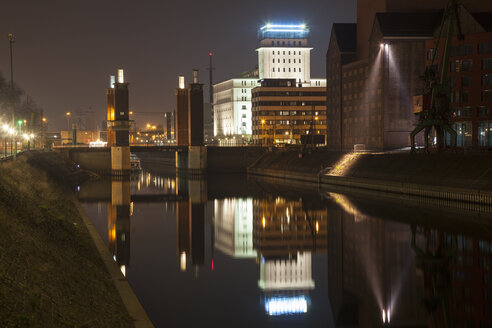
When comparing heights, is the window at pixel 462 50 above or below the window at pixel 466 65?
above

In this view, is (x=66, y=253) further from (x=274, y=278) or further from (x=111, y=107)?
(x=111, y=107)

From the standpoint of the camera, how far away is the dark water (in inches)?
869

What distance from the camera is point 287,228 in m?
44.1

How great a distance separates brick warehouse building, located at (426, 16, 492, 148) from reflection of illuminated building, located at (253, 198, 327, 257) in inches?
1102

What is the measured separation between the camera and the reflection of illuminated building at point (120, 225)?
107 ft

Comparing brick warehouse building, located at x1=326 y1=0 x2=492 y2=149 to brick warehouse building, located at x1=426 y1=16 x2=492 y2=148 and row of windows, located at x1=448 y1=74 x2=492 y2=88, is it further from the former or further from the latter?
row of windows, located at x1=448 y1=74 x2=492 y2=88

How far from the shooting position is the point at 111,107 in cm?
11219

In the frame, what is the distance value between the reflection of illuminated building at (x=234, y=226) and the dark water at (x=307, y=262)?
96mm

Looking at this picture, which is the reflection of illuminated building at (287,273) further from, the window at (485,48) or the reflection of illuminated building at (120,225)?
the window at (485,48)

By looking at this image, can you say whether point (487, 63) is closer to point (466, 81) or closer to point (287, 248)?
point (466, 81)

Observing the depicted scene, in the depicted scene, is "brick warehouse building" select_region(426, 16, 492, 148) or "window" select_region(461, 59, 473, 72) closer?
"brick warehouse building" select_region(426, 16, 492, 148)

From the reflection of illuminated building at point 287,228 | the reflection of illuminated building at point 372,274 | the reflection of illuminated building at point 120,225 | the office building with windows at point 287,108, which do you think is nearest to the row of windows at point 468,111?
the reflection of illuminated building at point 287,228

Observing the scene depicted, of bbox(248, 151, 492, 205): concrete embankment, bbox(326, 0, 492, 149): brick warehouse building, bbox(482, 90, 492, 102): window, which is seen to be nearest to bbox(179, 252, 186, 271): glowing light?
bbox(248, 151, 492, 205): concrete embankment

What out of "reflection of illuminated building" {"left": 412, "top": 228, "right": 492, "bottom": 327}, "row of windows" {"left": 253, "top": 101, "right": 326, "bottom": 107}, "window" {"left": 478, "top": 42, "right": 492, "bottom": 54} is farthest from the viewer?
"row of windows" {"left": 253, "top": 101, "right": 326, "bottom": 107}
